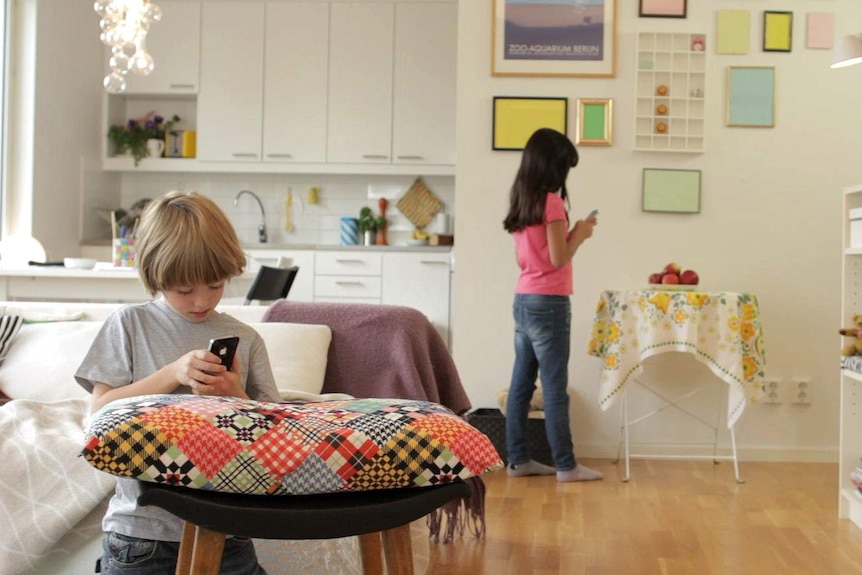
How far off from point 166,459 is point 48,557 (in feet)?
4.15

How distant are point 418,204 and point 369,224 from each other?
0.36 meters

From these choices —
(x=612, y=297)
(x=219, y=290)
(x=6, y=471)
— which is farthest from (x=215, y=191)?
(x=219, y=290)

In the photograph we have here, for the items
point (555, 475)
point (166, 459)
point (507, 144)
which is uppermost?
point (507, 144)

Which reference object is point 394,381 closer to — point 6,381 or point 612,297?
point 6,381

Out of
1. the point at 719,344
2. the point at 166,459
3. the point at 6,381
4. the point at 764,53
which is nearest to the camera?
the point at 166,459

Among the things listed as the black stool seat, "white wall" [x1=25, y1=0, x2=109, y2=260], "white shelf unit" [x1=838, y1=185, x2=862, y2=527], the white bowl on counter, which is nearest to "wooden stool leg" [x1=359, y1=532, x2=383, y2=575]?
the black stool seat

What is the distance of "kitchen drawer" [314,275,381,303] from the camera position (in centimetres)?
657

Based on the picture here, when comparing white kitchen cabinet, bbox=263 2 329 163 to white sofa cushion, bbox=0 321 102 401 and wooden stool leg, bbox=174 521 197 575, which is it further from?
wooden stool leg, bbox=174 521 197 575

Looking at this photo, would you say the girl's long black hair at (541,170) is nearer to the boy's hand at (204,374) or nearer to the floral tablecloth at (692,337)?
the floral tablecloth at (692,337)

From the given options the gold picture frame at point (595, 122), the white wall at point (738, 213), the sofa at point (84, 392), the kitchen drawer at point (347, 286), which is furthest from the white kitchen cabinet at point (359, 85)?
the sofa at point (84, 392)

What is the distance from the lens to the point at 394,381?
263 cm

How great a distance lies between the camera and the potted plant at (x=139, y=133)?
6.94 m

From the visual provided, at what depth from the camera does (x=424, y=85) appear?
266 inches

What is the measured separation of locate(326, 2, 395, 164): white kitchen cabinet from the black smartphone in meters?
5.44
